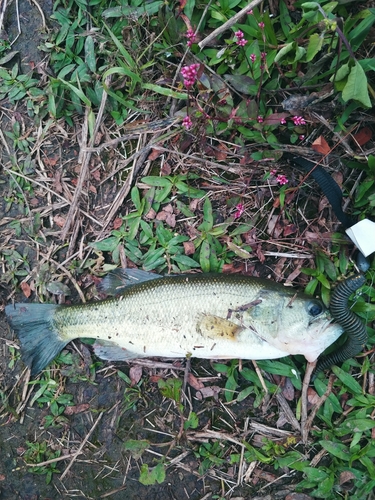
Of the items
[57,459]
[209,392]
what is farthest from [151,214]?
[57,459]

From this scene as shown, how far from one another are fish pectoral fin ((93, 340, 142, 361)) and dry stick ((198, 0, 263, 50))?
2.93m

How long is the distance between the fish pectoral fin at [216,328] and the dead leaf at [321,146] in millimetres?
1749

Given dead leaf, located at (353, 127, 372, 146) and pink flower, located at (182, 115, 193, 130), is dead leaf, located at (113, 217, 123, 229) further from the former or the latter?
dead leaf, located at (353, 127, 372, 146)

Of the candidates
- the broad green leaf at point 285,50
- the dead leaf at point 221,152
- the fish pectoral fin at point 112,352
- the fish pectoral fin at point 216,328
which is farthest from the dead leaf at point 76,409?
the broad green leaf at point 285,50

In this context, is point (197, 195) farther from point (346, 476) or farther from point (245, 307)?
point (346, 476)

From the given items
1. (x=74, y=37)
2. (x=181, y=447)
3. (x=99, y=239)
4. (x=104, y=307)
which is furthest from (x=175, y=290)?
(x=74, y=37)

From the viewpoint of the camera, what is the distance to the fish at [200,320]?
364 cm

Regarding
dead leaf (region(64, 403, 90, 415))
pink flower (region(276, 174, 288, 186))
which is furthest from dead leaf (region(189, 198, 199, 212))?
dead leaf (region(64, 403, 90, 415))

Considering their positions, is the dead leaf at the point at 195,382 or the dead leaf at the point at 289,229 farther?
the dead leaf at the point at 195,382

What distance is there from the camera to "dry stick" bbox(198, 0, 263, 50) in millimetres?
3658

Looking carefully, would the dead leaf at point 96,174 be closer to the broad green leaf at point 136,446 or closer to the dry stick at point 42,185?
the dry stick at point 42,185

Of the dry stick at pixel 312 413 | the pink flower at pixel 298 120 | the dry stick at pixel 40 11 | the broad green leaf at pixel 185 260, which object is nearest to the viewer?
the pink flower at pixel 298 120

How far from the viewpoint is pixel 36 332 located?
13.8 ft

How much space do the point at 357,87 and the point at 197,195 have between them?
5.51ft
